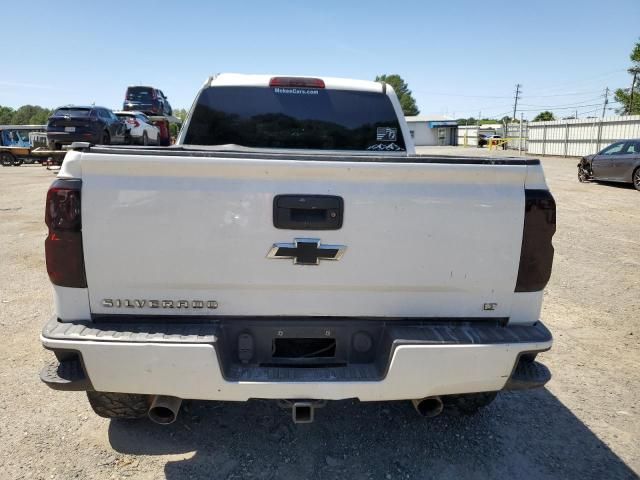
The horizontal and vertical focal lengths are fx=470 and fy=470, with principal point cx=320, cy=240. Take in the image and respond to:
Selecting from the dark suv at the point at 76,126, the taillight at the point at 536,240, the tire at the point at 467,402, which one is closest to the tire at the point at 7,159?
the dark suv at the point at 76,126

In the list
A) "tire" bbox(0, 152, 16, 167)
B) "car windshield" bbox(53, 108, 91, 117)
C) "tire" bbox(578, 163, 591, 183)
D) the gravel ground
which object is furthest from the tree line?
the gravel ground

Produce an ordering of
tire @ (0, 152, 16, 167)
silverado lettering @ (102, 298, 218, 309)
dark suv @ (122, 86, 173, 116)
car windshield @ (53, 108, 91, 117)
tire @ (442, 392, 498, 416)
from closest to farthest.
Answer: silverado lettering @ (102, 298, 218, 309) → tire @ (442, 392, 498, 416) → car windshield @ (53, 108, 91, 117) → tire @ (0, 152, 16, 167) → dark suv @ (122, 86, 173, 116)

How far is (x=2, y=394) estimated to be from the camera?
330 centimetres

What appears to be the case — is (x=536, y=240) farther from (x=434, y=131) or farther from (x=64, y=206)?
(x=434, y=131)

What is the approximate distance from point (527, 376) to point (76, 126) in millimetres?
18005

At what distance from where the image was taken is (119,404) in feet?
8.82

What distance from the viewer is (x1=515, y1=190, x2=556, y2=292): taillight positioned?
228 centimetres

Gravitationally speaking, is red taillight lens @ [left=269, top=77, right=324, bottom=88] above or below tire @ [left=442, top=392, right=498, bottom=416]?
above

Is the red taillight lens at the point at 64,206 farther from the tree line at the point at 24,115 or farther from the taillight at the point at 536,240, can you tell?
the tree line at the point at 24,115

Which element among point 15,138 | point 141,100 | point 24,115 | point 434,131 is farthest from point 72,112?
point 24,115

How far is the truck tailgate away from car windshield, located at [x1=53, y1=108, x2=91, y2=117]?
1708 centimetres

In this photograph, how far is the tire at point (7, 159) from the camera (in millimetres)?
25859

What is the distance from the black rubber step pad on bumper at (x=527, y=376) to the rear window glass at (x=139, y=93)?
2733cm

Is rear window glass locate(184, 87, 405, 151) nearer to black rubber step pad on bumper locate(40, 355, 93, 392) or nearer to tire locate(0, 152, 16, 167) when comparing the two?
black rubber step pad on bumper locate(40, 355, 93, 392)
